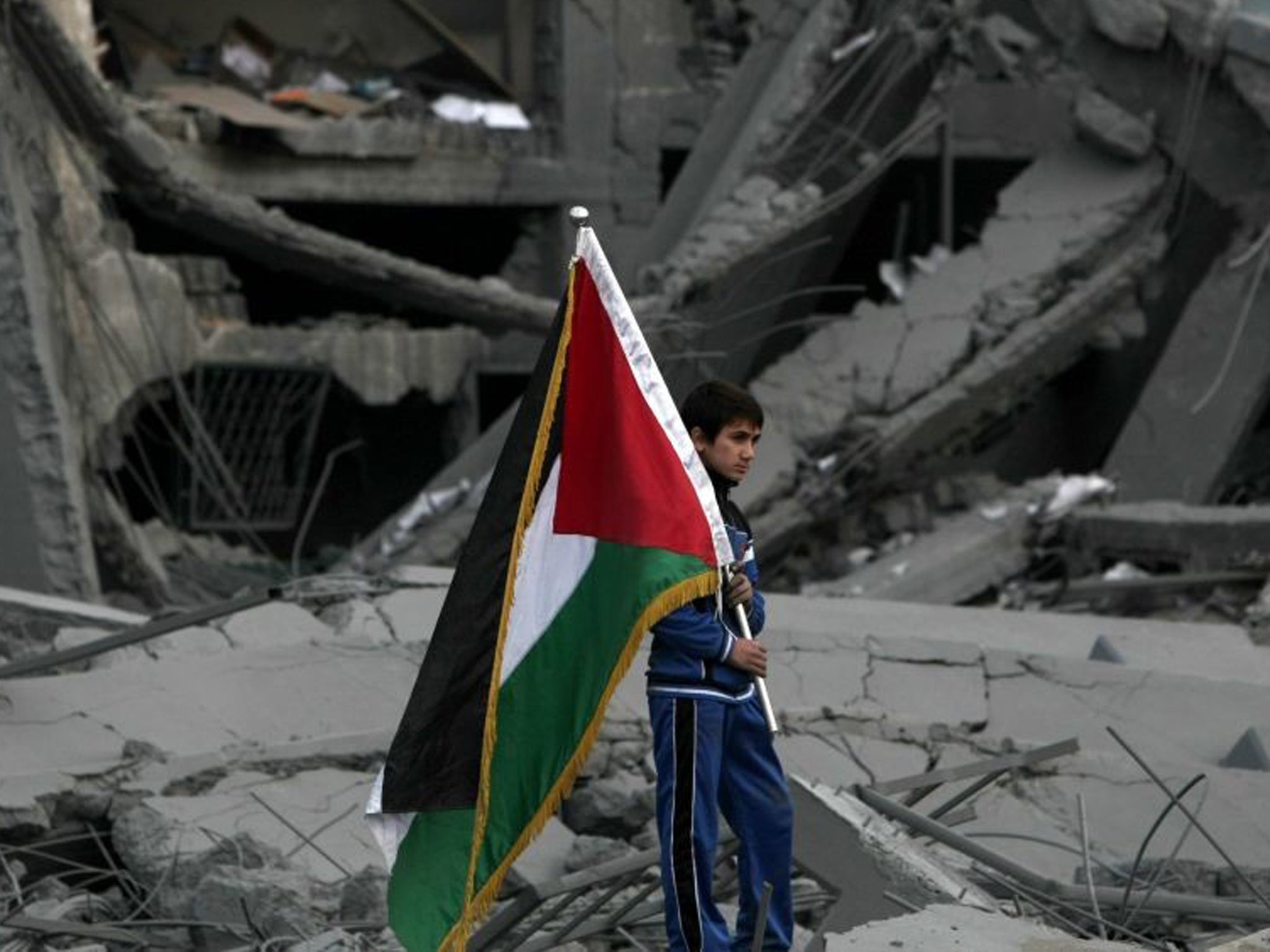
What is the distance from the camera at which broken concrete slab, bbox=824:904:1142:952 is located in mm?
5070

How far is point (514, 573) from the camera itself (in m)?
5.48

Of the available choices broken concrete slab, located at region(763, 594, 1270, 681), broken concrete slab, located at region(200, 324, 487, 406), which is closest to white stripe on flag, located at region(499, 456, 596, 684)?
broken concrete slab, located at region(763, 594, 1270, 681)

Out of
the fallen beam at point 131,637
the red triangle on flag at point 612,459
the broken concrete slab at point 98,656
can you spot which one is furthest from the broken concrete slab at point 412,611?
the red triangle on flag at point 612,459

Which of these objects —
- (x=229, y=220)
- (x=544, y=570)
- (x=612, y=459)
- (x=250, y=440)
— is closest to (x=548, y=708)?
(x=544, y=570)

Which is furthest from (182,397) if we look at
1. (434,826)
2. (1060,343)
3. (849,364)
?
(434,826)

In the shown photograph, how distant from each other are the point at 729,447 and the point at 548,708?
66cm

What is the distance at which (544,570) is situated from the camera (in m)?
5.52

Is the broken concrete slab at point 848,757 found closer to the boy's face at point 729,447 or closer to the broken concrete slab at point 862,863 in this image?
the broken concrete slab at point 862,863

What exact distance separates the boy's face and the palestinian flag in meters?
0.11

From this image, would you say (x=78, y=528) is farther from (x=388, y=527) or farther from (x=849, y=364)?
(x=849, y=364)

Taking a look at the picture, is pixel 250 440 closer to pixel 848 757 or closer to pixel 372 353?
pixel 372 353

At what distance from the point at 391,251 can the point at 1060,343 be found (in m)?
7.84

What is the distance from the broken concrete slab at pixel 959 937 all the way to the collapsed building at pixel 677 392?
0.02 metres

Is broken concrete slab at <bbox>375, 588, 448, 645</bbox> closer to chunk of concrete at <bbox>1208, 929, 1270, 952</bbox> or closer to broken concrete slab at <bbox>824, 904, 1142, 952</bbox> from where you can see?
broken concrete slab at <bbox>824, 904, 1142, 952</bbox>
